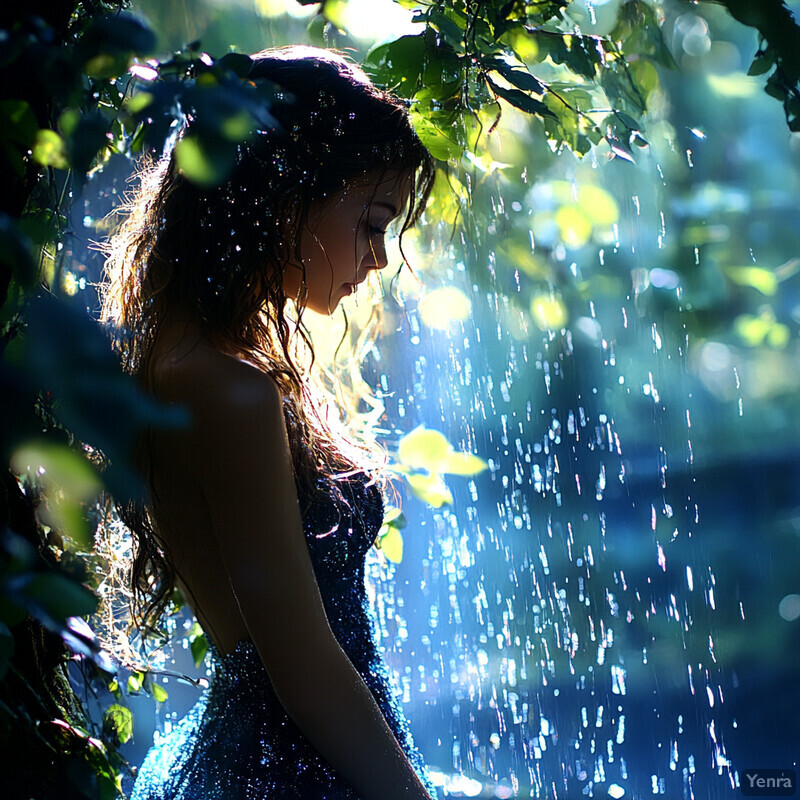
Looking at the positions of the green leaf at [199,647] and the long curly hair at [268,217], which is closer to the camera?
the long curly hair at [268,217]

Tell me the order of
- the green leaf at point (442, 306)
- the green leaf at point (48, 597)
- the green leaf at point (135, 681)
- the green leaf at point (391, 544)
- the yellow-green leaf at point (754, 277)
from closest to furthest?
1. the green leaf at point (48, 597)
2. the green leaf at point (135, 681)
3. the green leaf at point (391, 544)
4. the green leaf at point (442, 306)
5. the yellow-green leaf at point (754, 277)

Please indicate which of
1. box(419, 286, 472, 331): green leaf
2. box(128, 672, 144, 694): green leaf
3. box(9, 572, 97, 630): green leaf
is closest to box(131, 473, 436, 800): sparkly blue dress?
box(128, 672, 144, 694): green leaf

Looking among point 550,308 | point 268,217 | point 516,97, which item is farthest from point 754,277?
point 268,217

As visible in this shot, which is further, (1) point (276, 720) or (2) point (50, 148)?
(1) point (276, 720)

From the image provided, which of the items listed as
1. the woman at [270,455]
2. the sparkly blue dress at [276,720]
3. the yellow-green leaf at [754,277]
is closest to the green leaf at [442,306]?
the woman at [270,455]

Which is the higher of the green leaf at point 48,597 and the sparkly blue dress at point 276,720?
the sparkly blue dress at point 276,720

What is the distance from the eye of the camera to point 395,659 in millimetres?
2678

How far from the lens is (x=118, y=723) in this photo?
74 cm

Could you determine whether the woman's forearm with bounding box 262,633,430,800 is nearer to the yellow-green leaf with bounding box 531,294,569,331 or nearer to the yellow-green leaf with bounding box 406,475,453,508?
the yellow-green leaf with bounding box 406,475,453,508

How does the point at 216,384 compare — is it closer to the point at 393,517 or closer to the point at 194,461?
the point at 194,461

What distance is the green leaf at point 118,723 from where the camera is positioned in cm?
72

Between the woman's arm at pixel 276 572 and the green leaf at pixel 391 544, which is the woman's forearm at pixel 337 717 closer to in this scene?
the woman's arm at pixel 276 572

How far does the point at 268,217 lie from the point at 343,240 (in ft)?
0.22

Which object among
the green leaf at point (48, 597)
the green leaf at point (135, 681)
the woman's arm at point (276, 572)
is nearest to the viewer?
the green leaf at point (48, 597)
